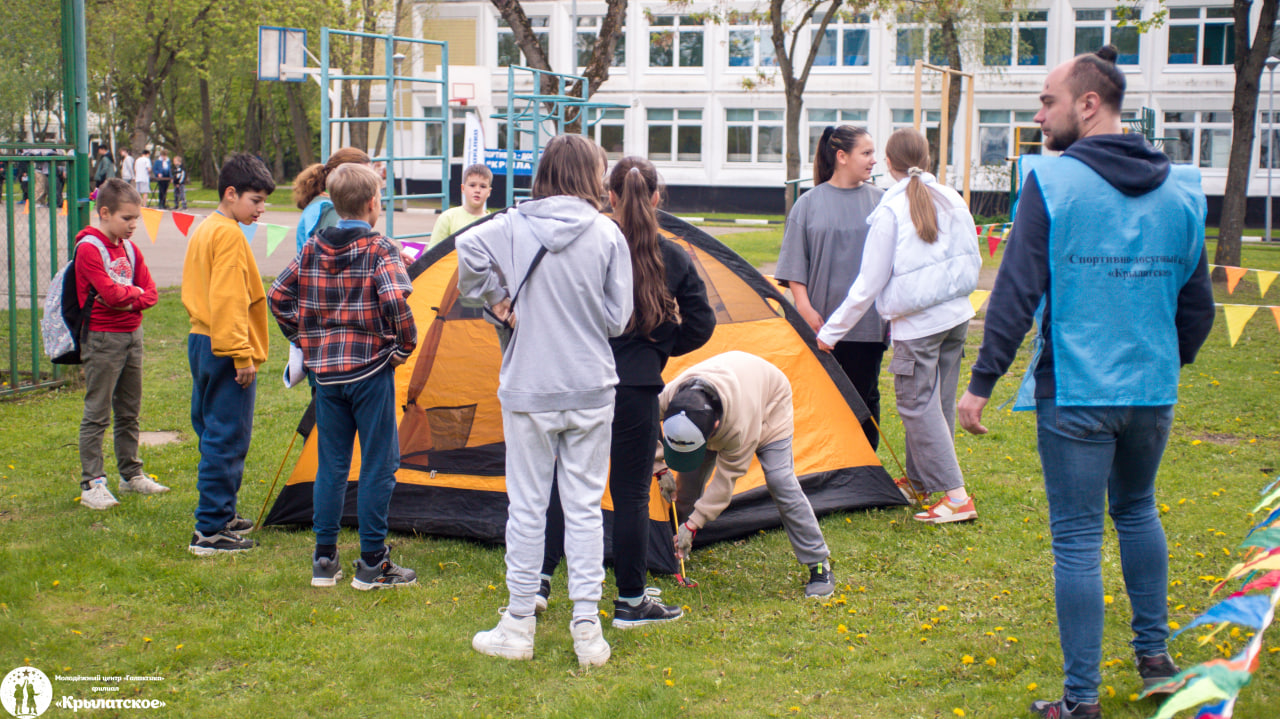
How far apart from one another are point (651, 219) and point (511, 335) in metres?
0.60

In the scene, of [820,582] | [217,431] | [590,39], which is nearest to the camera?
[820,582]

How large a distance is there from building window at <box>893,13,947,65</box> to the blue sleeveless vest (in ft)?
92.3

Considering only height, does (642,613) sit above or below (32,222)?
below

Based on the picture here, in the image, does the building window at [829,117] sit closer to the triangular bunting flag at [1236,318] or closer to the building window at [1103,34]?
the building window at [1103,34]

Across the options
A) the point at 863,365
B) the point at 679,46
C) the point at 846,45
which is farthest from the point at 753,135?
the point at 863,365

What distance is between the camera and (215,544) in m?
4.48

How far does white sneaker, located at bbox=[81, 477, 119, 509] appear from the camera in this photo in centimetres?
503

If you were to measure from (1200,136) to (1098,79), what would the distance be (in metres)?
30.5

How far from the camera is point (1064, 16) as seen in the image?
2972 centimetres

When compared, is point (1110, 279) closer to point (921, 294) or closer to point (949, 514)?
point (921, 294)

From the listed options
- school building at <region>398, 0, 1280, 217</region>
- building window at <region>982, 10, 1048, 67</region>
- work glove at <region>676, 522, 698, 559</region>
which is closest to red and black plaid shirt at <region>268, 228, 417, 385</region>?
work glove at <region>676, 522, 698, 559</region>

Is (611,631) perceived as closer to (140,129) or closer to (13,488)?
(13,488)

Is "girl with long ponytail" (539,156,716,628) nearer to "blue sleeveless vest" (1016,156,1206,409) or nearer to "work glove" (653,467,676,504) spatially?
"work glove" (653,467,676,504)
